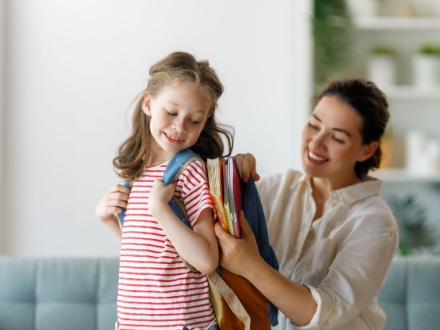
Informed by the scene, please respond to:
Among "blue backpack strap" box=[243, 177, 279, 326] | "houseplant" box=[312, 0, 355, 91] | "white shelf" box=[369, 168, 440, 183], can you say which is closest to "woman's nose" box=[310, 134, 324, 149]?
"blue backpack strap" box=[243, 177, 279, 326]

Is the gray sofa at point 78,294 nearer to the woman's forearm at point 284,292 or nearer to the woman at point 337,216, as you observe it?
the woman at point 337,216

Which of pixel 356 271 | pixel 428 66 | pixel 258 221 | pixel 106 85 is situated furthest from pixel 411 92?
pixel 258 221

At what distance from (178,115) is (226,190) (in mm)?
202

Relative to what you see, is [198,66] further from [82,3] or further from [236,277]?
[82,3]

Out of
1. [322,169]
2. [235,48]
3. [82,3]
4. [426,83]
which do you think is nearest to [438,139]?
[426,83]

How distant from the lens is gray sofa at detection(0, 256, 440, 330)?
2.63 metres

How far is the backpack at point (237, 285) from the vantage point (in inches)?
68.8

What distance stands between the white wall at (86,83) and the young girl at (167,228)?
2.66 m

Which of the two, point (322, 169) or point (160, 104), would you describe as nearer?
point (160, 104)

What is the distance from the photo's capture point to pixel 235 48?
4.48 meters

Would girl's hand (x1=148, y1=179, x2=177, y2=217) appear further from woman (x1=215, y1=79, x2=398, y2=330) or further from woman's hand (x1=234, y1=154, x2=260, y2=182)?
woman (x1=215, y1=79, x2=398, y2=330)

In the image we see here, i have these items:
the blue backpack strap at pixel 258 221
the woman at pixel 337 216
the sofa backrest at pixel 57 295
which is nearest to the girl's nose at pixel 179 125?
the blue backpack strap at pixel 258 221

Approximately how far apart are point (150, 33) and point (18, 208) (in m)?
1.28

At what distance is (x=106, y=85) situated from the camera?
14.6 ft
